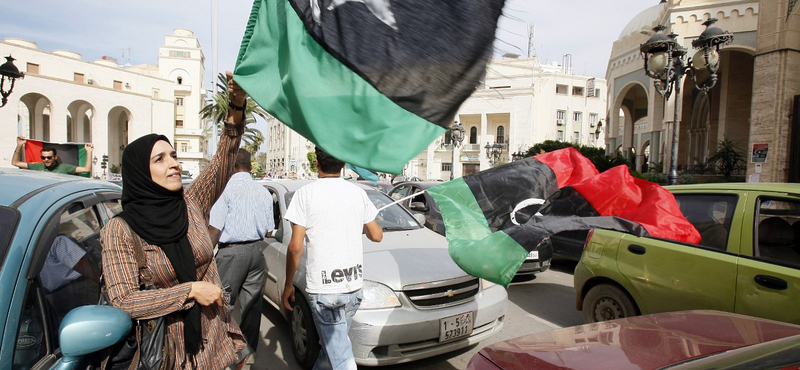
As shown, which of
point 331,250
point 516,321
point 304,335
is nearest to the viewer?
point 331,250

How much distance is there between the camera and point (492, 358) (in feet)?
7.16

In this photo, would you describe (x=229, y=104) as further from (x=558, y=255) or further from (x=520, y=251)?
(x=558, y=255)

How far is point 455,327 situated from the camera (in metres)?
3.47

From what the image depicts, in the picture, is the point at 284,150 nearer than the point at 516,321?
No

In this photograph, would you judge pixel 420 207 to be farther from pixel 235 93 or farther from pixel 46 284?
pixel 46 284

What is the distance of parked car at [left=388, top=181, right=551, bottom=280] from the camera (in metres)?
6.54

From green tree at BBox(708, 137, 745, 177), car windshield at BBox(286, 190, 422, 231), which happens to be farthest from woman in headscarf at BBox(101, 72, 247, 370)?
green tree at BBox(708, 137, 745, 177)

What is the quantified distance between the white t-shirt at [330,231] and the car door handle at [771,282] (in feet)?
9.31

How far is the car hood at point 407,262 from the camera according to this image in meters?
3.53

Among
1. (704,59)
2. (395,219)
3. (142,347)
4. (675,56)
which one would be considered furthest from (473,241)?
(704,59)

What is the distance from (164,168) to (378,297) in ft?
6.40

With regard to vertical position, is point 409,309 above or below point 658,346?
below

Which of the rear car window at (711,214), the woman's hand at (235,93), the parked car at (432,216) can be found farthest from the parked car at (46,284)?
the rear car window at (711,214)

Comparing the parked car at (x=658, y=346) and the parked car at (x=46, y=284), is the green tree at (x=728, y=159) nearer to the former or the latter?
the parked car at (x=658, y=346)
